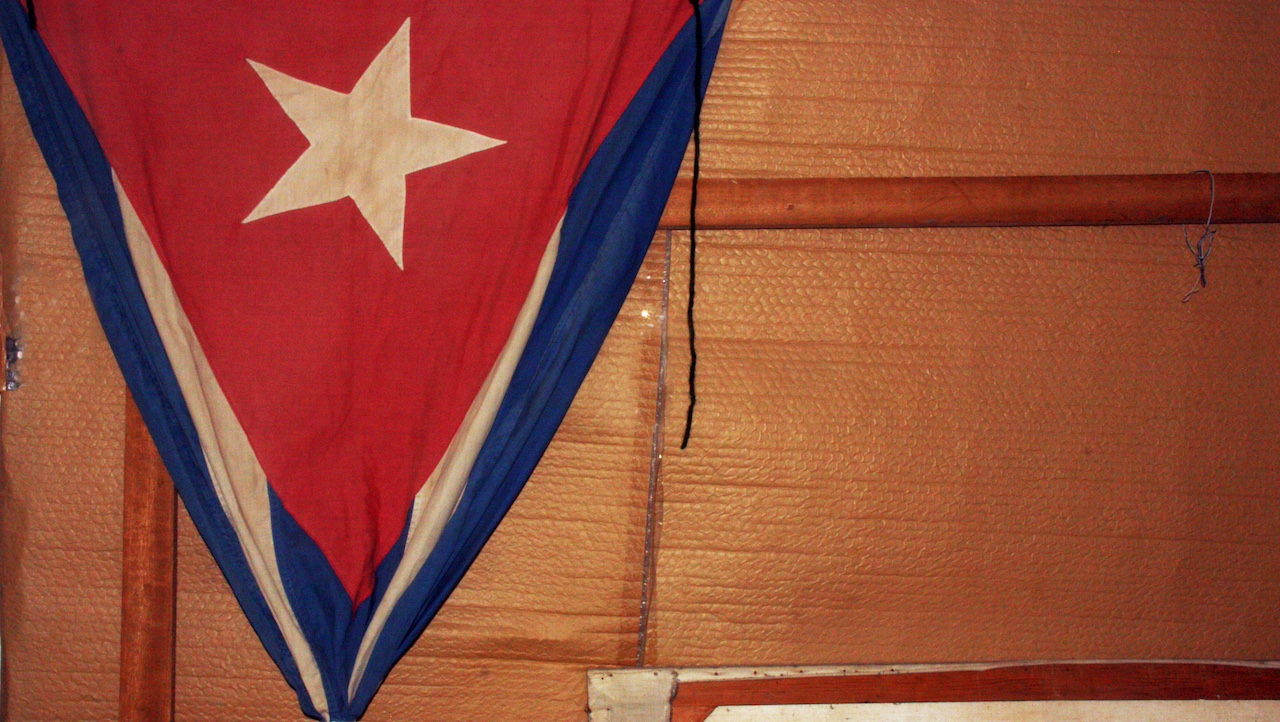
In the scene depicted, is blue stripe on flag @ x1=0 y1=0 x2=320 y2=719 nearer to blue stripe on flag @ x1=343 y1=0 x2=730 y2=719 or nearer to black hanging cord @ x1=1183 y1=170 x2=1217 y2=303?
blue stripe on flag @ x1=343 y1=0 x2=730 y2=719

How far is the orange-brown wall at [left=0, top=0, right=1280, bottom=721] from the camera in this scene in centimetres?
148

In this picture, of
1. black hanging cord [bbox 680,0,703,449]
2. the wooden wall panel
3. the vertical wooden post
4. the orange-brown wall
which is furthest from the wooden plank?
the wooden wall panel

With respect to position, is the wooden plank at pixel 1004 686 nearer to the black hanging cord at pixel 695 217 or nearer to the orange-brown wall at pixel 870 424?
the orange-brown wall at pixel 870 424

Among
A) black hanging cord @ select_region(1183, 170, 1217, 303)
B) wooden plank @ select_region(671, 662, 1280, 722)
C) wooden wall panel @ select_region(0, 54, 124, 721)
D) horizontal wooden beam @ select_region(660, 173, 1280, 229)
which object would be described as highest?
horizontal wooden beam @ select_region(660, 173, 1280, 229)

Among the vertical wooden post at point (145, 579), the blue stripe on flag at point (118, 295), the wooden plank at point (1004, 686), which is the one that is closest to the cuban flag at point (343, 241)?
the blue stripe on flag at point (118, 295)

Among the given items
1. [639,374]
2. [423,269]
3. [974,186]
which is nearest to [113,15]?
[423,269]

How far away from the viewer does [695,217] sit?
4.72 ft

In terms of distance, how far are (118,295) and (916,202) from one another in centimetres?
136

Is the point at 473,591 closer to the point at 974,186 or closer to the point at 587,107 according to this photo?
the point at 587,107

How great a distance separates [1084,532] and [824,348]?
59cm

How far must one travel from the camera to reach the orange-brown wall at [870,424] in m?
1.48

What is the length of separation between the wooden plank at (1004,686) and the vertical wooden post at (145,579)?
2.97 ft

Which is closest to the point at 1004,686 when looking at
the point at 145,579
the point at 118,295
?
the point at 145,579

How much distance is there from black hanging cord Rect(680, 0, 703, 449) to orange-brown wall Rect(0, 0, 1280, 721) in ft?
0.09
